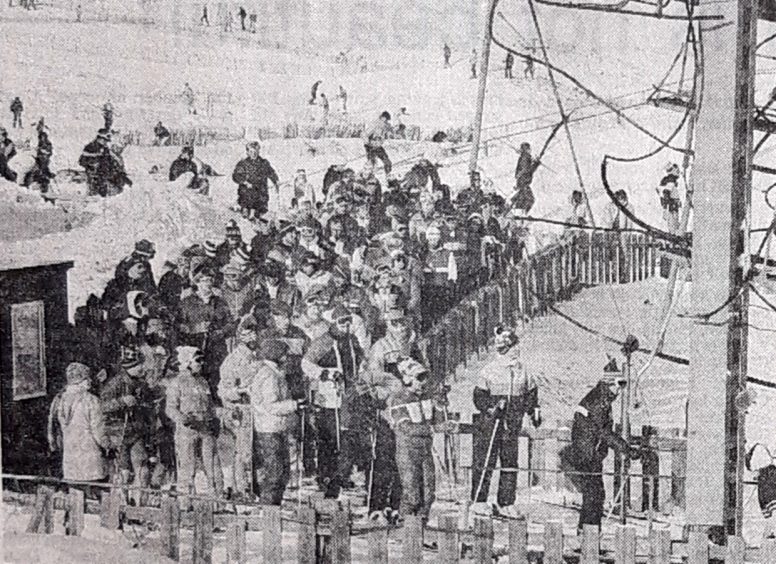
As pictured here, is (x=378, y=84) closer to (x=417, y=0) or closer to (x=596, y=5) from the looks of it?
(x=417, y=0)

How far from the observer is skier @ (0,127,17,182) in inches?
110

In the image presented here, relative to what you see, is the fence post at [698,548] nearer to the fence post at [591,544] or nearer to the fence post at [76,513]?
the fence post at [591,544]

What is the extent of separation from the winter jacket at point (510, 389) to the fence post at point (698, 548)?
0.42 metres

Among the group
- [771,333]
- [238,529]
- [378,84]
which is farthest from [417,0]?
[238,529]

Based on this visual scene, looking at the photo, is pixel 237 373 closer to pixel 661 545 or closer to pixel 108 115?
pixel 108 115

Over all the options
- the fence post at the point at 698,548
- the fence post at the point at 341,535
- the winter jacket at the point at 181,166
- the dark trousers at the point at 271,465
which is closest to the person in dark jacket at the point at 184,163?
the winter jacket at the point at 181,166

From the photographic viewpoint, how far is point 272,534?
8.91 feet

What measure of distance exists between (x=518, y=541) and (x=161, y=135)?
1.20 m

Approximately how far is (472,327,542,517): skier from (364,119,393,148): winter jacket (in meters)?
0.48

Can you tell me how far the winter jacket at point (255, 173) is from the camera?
2684mm

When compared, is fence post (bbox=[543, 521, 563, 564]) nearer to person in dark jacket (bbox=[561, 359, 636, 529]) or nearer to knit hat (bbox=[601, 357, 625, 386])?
person in dark jacket (bbox=[561, 359, 636, 529])

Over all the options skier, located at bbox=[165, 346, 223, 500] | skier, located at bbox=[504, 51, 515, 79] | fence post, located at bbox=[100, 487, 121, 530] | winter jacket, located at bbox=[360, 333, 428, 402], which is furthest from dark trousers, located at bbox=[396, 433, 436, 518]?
skier, located at bbox=[504, 51, 515, 79]

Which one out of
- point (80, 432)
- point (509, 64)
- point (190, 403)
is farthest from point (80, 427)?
point (509, 64)

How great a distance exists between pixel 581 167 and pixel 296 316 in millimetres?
712
